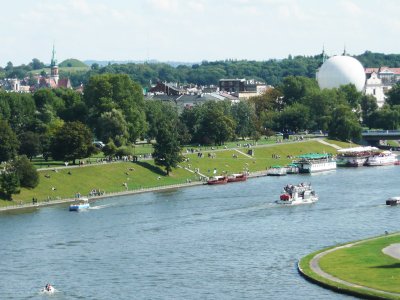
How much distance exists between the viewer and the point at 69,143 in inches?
5266

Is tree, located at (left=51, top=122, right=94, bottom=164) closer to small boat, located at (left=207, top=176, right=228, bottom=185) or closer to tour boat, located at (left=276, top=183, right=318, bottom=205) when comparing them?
small boat, located at (left=207, top=176, right=228, bottom=185)

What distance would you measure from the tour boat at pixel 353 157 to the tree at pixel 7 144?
5327cm

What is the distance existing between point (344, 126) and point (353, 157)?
21.0 meters

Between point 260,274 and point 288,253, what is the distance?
7768 millimetres

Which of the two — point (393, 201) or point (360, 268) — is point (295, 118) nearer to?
point (393, 201)

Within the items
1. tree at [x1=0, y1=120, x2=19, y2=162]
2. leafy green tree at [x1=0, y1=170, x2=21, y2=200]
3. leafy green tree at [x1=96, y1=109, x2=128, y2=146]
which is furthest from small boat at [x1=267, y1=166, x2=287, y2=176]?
leafy green tree at [x1=0, y1=170, x2=21, y2=200]

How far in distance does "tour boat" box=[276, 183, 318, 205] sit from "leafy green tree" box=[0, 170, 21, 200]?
2514 centimetres

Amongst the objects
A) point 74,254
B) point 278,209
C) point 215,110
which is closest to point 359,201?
point 278,209

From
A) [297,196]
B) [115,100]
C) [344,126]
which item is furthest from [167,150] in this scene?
[344,126]

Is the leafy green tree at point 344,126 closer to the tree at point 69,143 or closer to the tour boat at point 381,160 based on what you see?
the tour boat at point 381,160

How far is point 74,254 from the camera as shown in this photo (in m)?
Answer: 87.9

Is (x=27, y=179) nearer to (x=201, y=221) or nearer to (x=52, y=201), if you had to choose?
(x=52, y=201)

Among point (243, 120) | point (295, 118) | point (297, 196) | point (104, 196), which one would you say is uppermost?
point (295, 118)

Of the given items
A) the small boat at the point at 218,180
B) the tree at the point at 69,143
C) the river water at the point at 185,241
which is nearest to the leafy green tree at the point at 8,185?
the river water at the point at 185,241
